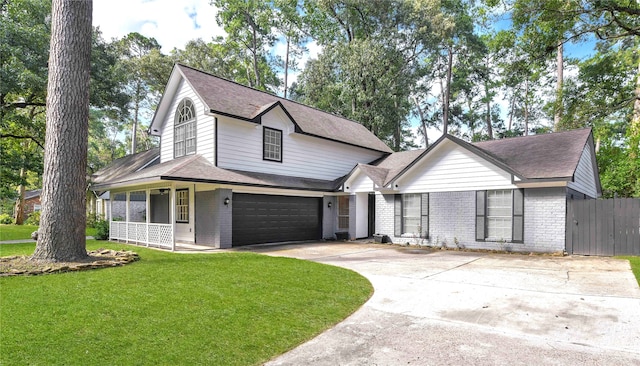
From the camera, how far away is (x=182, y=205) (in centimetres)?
1533

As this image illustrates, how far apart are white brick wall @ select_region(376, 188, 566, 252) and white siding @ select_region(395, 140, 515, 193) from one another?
0.40 metres

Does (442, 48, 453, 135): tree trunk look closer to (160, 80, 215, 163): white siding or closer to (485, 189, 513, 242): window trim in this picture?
(485, 189, 513, 242): window trim

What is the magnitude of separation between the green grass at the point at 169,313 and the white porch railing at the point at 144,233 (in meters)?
4.62

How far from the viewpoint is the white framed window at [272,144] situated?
51.3 ft

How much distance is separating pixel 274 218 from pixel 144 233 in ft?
17.0

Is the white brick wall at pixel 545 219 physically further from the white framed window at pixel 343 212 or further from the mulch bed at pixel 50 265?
the mulch bed at pixel 50 265

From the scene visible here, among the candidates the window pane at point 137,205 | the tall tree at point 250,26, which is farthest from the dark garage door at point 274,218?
the tall tree at point 250,26

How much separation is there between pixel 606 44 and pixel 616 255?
12.6 meters

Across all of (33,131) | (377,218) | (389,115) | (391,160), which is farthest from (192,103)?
(389,115)

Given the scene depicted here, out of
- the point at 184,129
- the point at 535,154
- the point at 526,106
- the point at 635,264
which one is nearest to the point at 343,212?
the point at 184,129

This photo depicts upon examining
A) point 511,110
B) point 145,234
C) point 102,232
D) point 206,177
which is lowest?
point 102,232

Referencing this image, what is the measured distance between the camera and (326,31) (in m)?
33.1

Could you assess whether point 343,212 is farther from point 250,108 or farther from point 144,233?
point 144,233

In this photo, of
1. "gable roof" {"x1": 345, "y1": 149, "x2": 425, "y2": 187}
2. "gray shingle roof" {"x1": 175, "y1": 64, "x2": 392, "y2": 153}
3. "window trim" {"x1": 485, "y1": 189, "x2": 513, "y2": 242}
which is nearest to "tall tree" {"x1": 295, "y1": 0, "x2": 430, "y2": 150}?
"gray shingle roof" {"x1": 175, "y1": 64, "x2": 392, "y2": 153}
